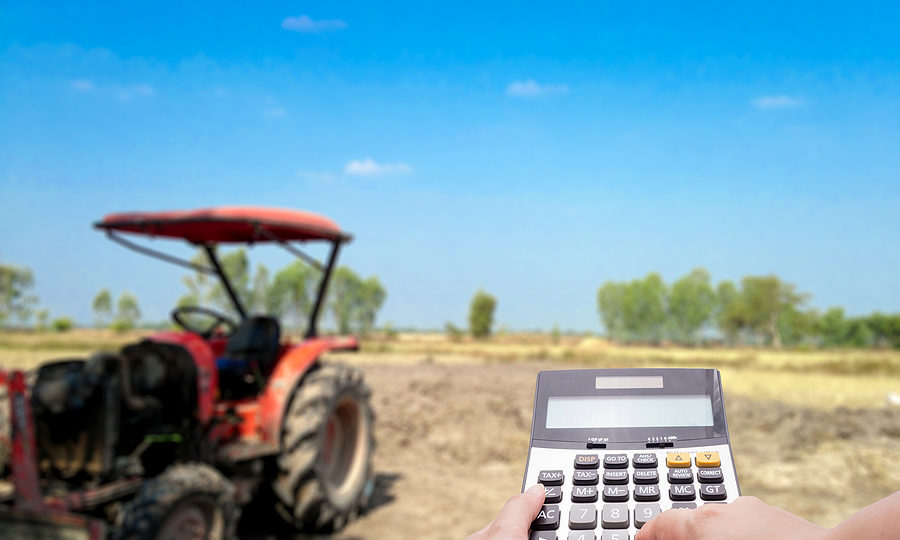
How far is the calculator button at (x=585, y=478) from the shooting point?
84 cm

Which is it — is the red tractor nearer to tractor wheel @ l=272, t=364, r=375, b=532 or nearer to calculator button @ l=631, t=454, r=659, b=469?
tractor wheel @ l=272, t=364, r=375, b=532

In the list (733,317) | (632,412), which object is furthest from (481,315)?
(632,412)

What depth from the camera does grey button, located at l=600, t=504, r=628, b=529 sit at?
0.78 m

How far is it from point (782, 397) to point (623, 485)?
42.1ft

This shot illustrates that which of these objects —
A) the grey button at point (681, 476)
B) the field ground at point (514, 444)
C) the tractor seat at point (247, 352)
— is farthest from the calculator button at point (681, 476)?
the tractor seat at point (247, 352)

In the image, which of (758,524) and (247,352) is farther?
(247,352)

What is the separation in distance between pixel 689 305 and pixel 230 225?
48882mm

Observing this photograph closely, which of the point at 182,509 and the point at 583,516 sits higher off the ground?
the point at 583,516

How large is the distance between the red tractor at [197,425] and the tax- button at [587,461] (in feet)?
10.4

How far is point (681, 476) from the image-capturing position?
2.76ft

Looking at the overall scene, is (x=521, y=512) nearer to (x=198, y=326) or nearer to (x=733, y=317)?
(x=198, y=326)

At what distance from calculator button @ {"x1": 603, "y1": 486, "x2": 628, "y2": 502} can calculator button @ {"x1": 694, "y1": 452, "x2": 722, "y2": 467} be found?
95 millimetres

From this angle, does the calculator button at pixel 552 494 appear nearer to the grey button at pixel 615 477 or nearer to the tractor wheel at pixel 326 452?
the grey button at pixel 615 477

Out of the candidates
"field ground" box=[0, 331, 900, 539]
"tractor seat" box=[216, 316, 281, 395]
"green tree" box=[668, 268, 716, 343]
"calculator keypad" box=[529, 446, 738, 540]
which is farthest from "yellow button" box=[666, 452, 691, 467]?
"green tree" box=[668, 268, 716, 343]
